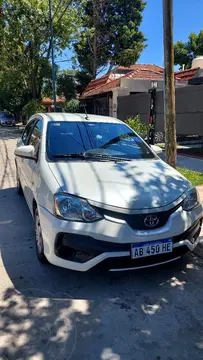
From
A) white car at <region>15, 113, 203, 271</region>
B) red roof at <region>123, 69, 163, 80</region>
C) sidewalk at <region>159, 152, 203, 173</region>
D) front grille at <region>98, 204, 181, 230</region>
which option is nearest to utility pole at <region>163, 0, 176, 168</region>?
white car at <region>15, 113, 203, 271</region>

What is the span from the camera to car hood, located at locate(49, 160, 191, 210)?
2.92 meters

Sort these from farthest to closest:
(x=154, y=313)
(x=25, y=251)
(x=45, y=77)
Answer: (x=45, y=77)
(x=25, y=251)
(x=154, y=313)

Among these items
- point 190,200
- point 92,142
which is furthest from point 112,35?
point 190,200

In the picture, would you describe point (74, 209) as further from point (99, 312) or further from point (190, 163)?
point (190, 163)

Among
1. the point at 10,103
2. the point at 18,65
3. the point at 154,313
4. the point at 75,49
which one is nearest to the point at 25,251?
the point at 154,313

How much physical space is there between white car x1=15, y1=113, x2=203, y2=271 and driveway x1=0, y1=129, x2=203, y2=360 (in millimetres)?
287

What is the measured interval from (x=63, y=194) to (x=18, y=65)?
75.6 feet

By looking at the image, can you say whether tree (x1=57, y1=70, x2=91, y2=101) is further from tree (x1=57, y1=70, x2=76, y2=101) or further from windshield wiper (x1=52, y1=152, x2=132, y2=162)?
windshield wiper (x1=52, y1=152, x2=132, y2=162)

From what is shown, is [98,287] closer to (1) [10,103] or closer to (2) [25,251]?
(2) [25,251]

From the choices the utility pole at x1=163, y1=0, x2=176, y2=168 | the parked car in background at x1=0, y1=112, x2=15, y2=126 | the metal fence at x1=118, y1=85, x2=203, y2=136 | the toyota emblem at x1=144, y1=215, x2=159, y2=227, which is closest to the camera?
the toyota emblem at x1=144, y1=215, x2=159, y2=227

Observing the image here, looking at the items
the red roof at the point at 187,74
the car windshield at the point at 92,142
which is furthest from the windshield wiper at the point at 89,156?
the red roof at the point at 187,74

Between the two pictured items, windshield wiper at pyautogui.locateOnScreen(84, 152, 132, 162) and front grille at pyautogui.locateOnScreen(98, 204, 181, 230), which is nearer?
front grille at pyautogui.locateOnScreen(98, 204, 181, 230)

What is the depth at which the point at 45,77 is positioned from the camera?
82.5ft

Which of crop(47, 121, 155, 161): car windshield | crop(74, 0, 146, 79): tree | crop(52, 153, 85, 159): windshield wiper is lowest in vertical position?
crop(52, 153, 85, 159): windshield wiper
